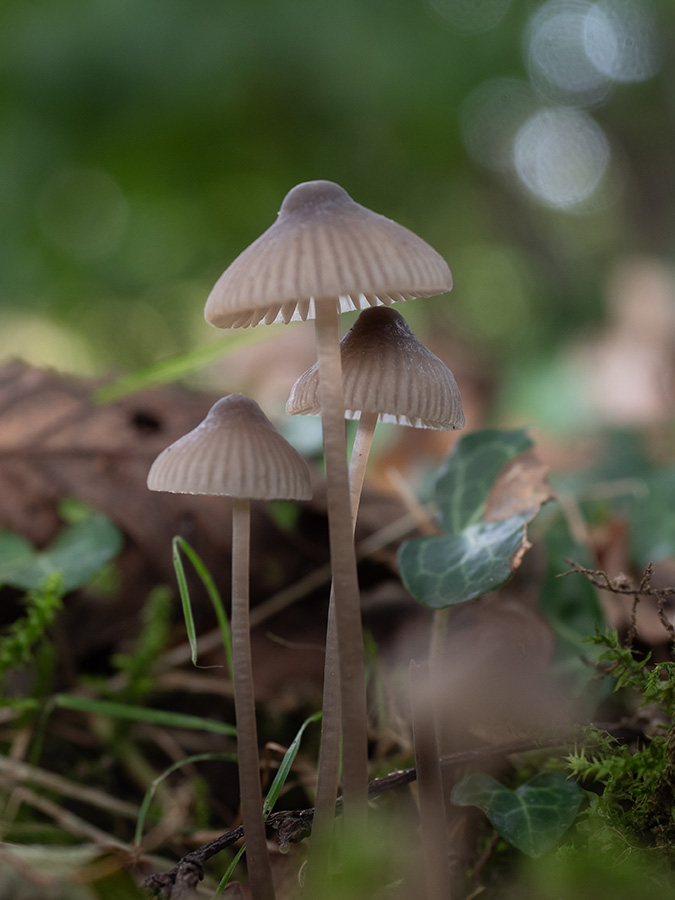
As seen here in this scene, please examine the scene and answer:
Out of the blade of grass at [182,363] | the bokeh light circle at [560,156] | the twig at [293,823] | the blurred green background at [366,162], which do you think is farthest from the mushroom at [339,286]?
the bokeh light circle at [560,156]

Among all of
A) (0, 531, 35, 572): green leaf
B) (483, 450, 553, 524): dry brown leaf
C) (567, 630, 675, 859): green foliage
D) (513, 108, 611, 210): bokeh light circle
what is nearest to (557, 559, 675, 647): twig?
(567, 630, 675, 859): green foliage

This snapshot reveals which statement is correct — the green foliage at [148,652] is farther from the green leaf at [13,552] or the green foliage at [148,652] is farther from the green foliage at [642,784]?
the green foliage at [642,784]

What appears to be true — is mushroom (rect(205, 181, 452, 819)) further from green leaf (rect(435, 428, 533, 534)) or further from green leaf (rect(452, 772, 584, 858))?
green leaf (rect(435, 428, 533, 534))

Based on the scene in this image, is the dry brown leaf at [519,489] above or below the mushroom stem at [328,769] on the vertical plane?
above

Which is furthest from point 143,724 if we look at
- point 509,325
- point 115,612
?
point 509,325

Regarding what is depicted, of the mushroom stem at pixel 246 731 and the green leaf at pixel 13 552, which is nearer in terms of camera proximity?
the mushroom stem at pixel 246 731
